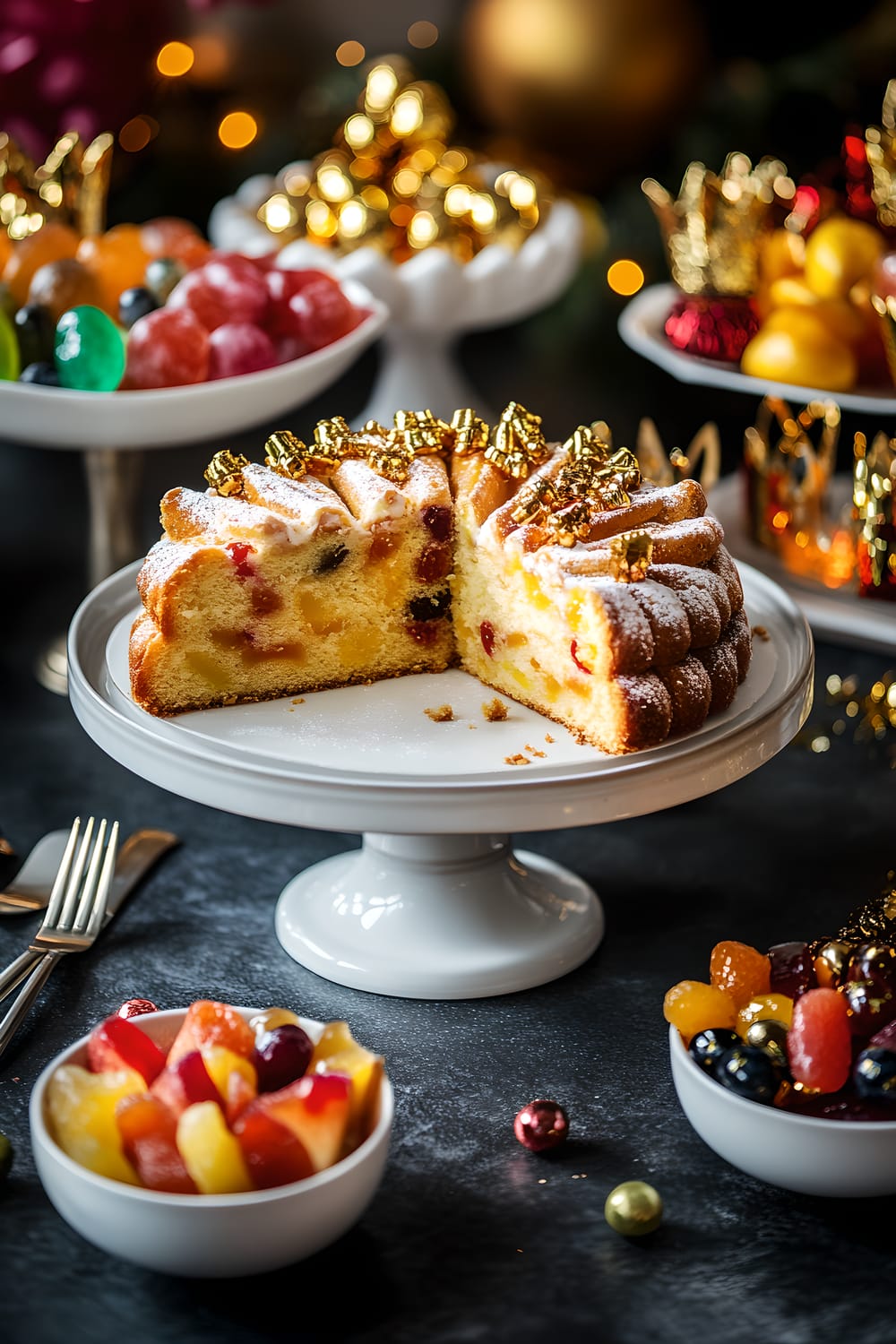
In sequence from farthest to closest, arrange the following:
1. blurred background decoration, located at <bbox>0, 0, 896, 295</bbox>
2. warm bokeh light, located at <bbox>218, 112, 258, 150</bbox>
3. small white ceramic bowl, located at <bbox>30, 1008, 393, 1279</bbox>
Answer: warm bokeh light, located at <bbox>218, 112, 258, 150</bbox>, blurred background decoration, located at <bbox>0, 0, 896, 295</bbox>, small white ceramic bowl, located at <bbox>30, 1008, 393, 1279</bbox>

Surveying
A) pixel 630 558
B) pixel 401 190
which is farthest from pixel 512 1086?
pixel 401 190

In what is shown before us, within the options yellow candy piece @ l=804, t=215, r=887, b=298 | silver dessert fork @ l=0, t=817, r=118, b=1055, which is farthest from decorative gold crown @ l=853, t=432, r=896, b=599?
silver dessert fork @ l=0, t=817, r=118, b=1055

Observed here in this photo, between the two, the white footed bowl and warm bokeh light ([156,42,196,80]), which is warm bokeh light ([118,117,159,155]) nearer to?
warm bokeh light ([156,42,196,80])

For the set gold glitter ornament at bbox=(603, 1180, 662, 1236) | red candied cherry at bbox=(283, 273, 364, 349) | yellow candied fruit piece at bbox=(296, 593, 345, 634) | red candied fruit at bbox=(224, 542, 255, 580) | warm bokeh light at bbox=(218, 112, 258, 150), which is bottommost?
gold glitter ornament at bbox=(603, 1180, 662, 1236)

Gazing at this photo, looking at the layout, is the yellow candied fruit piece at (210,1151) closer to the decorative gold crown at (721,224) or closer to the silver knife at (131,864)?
the silver knife at (131,864)

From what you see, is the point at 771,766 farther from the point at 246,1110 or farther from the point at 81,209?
the point at 81,209

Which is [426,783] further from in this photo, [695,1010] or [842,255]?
[842,255]
